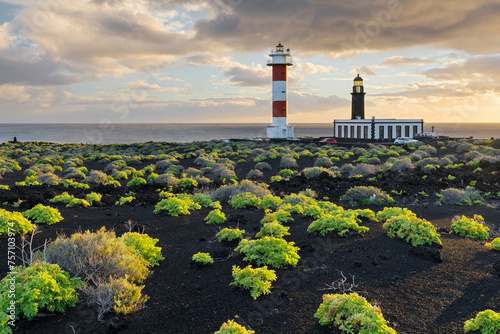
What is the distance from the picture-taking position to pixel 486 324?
15.5 ft

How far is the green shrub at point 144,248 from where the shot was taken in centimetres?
678

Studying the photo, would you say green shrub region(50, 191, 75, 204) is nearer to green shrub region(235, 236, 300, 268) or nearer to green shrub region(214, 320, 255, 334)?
green shrub region(235, 236, 300, 268)

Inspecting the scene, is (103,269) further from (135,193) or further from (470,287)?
(135,193)

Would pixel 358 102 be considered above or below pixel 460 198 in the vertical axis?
above

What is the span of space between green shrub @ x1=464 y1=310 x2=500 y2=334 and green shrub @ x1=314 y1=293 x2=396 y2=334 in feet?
3.58

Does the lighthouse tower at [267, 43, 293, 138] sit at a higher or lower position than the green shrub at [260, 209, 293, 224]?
higher

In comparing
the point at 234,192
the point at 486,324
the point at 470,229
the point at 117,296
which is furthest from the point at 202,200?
the point at 486,324

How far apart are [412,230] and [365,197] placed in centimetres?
506

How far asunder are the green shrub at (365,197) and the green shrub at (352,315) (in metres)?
8.23

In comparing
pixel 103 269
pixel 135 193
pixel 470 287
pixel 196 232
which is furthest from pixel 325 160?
pixel 103 269

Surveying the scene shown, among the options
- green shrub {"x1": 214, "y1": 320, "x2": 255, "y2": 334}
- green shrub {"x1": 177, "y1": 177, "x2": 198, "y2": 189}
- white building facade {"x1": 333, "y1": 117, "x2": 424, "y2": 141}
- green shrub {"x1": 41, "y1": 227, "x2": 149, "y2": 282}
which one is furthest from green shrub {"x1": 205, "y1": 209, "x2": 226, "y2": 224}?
white building facade {"x1": 333, "y1": 117, "x2": 424, "y2": 141}

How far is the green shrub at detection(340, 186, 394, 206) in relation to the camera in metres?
12.8

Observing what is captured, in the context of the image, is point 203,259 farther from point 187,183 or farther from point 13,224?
point 187,183

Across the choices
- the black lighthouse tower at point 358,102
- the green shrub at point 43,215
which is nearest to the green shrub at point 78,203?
the green shrub at point 43,215
